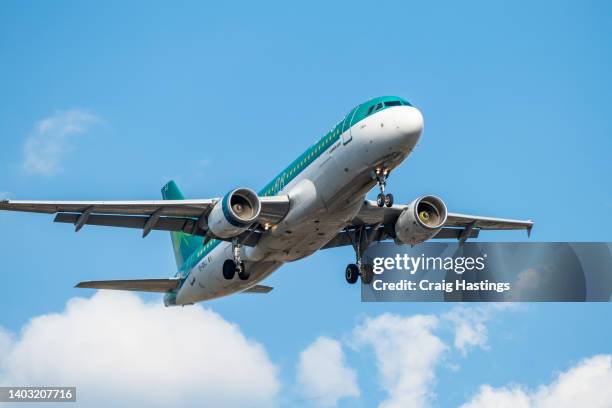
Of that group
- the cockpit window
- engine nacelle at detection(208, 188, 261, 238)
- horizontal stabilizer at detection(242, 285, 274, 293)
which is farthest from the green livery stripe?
horizontal stabilizer at detection(242, 285, 274, 293)

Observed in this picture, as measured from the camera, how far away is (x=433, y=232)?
5028cm

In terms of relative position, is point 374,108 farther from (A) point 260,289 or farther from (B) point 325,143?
(A) point 260,289

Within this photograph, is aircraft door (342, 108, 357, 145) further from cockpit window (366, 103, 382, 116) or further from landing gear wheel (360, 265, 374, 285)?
landing gear wheel (360, 265, 374, 285)

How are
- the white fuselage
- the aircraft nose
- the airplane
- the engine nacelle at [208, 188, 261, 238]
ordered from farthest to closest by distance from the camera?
the engine nacelle at [208, 188, 261, 238] → the airplane → the white fuselage → the aircraft nose

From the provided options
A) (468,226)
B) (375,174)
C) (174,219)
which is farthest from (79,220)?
(468,226)

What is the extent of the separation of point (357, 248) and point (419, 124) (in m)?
10.3

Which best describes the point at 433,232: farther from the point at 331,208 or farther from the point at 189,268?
the point at 189,268

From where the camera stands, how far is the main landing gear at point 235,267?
4988 cm

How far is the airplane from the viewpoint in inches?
1764

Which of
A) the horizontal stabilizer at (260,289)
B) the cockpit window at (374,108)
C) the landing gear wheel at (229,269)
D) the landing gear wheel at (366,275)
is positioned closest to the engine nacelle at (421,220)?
the landing gear wheel at (366,275)

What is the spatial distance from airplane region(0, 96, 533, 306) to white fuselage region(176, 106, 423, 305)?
37mm

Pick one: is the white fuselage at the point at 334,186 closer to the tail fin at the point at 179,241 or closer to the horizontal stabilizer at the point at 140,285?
the horizontal stabilizer at the point at 140,285

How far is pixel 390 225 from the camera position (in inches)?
2048

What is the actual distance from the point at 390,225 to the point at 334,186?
274 inches
